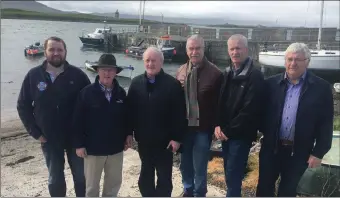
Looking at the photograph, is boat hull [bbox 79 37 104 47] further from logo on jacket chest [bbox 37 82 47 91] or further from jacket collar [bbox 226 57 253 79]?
jacket collar [bbox 226 57 253 79]

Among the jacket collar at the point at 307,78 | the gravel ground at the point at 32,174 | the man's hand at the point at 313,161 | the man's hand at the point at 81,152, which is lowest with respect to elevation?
the gravel ground at the point at 32,174

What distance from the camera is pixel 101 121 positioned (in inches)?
123

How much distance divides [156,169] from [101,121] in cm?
74

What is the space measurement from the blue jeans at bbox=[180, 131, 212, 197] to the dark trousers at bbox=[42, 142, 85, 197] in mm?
1068

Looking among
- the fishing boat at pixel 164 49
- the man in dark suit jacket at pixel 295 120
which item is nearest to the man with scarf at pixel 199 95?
the man in dark suit jacket at pixel 295 120

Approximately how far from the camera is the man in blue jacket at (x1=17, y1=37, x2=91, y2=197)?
125 inches

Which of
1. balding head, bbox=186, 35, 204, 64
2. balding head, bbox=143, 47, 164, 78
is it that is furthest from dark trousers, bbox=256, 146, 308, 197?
balding head, bbox=143, 47, 164, 78

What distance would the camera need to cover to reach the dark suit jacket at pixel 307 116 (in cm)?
280

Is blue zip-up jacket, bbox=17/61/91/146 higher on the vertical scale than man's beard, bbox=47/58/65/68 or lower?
lower

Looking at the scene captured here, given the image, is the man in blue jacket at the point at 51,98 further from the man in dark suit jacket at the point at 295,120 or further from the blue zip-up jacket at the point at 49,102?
the man in dark suit jacket at the point at 295,120

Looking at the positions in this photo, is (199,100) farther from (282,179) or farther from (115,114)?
(282,179)

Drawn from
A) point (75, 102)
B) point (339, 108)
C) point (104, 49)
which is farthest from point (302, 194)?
point (104, 49)

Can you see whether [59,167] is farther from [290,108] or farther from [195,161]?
[290,108]

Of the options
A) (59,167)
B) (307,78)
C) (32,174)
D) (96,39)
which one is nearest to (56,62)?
(59,167)
